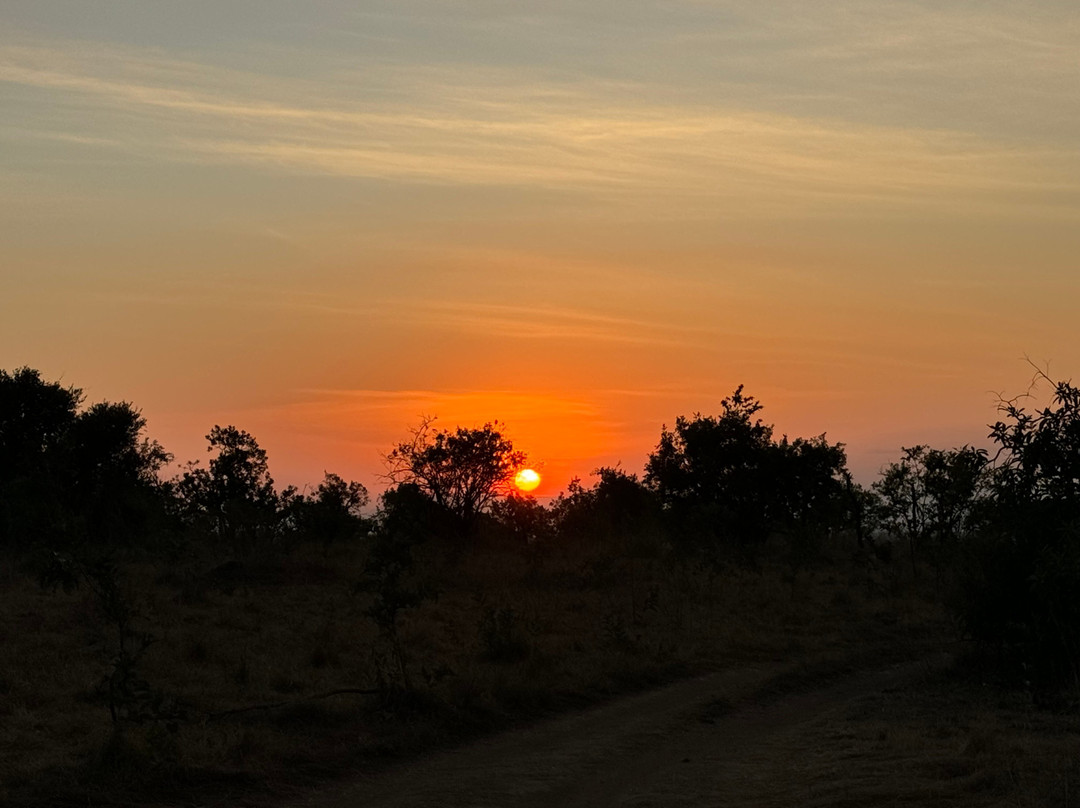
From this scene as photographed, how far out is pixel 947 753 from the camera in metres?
12.7

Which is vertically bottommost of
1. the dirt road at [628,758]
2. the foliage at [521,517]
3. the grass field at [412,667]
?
the dirt road at [628,758]

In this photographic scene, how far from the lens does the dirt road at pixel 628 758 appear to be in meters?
11.7

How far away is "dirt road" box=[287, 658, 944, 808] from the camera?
11.7 m

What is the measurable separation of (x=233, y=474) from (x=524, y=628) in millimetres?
30169

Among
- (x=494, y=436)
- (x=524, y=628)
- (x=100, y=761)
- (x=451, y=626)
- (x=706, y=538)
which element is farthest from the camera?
(x=494, y=436)

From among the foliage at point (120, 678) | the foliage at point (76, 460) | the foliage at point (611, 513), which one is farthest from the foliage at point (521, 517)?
the foliage at point (120, 678)

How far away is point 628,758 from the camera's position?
13.7 m

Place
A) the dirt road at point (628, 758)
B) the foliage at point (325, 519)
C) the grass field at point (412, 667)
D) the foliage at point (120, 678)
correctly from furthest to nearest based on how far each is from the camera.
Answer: the foliage at point (325, 519), the foliage at point (120, 678), the grass field at point (412, 667), the dirt road at point (628, 758)

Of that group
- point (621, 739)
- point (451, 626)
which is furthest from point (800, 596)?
point (621, 739)

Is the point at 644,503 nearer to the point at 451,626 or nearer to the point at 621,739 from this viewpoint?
the point at 451,626

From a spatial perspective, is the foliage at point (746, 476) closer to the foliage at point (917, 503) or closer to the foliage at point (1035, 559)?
the foliage at point (917, 503)

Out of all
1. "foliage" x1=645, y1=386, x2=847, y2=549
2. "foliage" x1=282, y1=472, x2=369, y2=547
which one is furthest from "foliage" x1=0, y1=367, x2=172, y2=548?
"foliage" x1=645, y1=386, x2=847, y2=549

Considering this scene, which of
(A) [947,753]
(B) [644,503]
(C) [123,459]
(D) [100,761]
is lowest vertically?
(A) [947,753]

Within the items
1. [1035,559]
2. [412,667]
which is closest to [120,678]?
[412,667]
